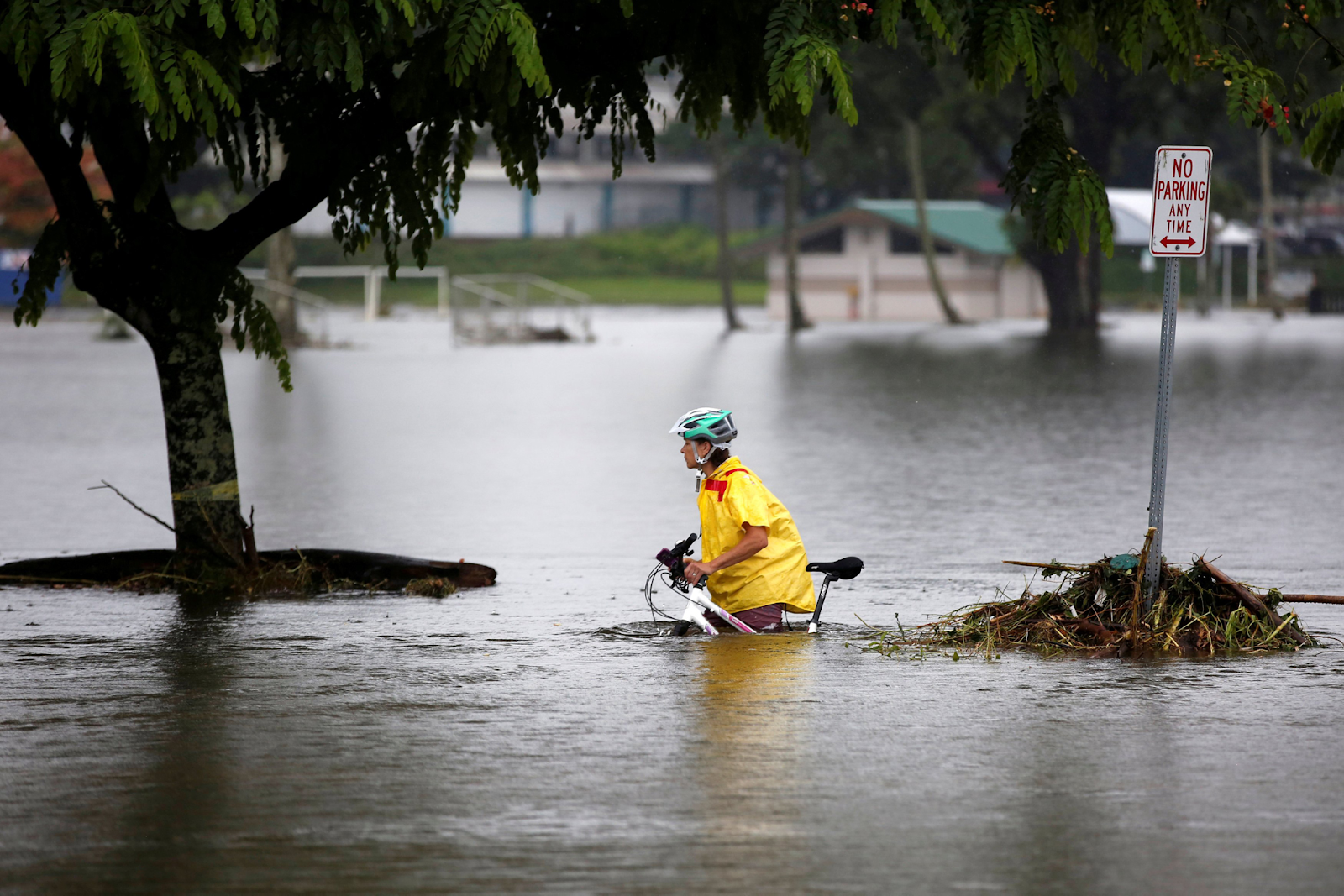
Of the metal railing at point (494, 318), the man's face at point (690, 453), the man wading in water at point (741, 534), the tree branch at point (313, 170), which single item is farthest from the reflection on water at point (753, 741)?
the metal railing at point (494, 318)

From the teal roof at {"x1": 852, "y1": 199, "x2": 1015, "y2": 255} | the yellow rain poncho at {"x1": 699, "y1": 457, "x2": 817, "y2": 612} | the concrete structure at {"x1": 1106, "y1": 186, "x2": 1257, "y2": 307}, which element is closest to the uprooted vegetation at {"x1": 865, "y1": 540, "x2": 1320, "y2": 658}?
the yellow rain poncho at {"x1": 699, "y1": 457, "x2": 817, "y2": 612}

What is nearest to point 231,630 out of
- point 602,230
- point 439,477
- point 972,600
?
point 972,600

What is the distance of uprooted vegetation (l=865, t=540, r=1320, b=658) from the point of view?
8914 mm

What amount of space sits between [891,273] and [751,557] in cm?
6174

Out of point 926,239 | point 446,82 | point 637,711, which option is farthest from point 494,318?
point 637,711

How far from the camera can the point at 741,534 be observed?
9203 millimetres

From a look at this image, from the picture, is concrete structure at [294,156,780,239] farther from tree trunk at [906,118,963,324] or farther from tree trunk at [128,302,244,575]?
tree trunk at [128,302,244,575]

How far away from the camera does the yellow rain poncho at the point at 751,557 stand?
9.18 m

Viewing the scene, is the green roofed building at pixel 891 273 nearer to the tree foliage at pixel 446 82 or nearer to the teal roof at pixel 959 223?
the teal roof at pixel 959 223

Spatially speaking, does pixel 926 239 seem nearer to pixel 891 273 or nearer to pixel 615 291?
pixel 891 273

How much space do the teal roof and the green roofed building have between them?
75 mm

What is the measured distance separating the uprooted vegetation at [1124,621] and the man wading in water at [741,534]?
49cm

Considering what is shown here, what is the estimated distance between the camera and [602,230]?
10200cm

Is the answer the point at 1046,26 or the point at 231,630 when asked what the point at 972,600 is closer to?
the point at 1046,26
